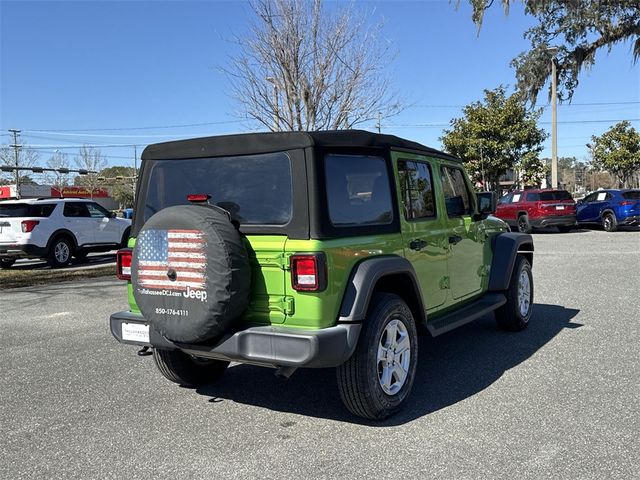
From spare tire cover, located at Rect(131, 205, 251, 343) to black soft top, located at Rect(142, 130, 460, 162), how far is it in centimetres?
50

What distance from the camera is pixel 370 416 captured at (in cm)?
384

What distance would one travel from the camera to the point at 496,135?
3419cm

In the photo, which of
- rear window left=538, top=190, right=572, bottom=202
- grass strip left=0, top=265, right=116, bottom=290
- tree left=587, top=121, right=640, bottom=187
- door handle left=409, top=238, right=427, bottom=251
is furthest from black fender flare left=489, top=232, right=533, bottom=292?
tree left=587, top=121, right=640, bottom=187

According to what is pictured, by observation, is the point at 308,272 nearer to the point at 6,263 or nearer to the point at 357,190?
the point at 357,190

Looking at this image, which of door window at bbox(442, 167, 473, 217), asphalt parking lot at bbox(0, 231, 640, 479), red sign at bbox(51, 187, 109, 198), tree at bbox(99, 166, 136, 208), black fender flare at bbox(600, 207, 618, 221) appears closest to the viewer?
asphalt parking lot at bbox(0, 231, 640, 479)

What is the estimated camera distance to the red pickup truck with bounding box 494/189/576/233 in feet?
68.4

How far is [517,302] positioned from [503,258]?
0.52 meters

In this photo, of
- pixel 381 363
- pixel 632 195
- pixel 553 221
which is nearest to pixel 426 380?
pixel 381 363

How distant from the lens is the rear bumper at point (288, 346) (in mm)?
3424

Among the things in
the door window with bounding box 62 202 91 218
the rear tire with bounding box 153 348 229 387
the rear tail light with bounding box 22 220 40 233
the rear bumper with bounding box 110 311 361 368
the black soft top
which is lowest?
the rear tire with bounding box 153 348 229 387

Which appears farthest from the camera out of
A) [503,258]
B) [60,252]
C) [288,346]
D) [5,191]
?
[5,191]

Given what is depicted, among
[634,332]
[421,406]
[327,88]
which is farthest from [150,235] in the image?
[327,88]

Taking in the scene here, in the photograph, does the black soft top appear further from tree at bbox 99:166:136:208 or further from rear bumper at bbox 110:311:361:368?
tree at bbox 99:166:136:208

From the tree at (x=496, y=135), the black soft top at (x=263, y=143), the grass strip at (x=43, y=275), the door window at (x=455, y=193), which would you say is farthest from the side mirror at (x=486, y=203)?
the tree at (x=496, y=135)
